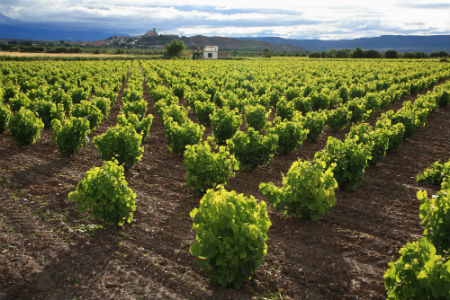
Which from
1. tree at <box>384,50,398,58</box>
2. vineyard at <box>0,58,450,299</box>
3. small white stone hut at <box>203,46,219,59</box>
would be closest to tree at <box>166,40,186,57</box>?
small white stone hut at <box>203,46,219,59</box>

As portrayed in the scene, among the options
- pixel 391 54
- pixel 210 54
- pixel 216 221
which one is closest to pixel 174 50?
pixel 210 54

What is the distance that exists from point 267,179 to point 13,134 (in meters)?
9.07

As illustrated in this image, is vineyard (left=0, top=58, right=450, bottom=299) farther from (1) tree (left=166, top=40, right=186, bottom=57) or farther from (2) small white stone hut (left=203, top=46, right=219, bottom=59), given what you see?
(1) tree (left=166, top=40, right=186, bottom=57)

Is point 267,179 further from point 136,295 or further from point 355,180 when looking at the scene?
point 136,295

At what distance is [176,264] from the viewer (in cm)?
580

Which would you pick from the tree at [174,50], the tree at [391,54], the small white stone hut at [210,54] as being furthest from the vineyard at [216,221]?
the tree at [174,50]

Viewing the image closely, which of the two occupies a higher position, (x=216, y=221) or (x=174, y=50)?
(x=174, y=50)

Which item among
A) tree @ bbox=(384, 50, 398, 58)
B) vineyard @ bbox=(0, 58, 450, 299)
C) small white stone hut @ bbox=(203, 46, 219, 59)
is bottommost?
vineyard @ bbox=(0, 58, 450, 299)

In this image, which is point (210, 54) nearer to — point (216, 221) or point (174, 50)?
point (174, 50)

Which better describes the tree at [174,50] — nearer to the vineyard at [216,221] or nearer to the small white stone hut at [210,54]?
the small white stone hut at [210,54]

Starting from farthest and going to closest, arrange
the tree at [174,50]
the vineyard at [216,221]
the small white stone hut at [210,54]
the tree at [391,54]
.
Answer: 1. the tree at [174,50]
2. the small white stone hut at [210,54]
3. the tree at [391,54]
4. the vineyard at [216,221]

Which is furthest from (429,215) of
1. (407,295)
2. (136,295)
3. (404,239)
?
(136,295)

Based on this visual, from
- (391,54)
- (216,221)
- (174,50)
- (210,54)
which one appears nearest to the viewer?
(216,221)

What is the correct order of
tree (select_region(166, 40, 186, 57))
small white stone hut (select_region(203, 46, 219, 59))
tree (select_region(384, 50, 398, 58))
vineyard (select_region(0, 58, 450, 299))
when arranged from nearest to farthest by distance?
vineyard (select_region(0, 58, 450, 299))
tree (select_region(384, 50, 398, 58))
small white stone hut (select_region(203, 46, 219, 59))
tree (select_region(166, 40, 186, 57))
